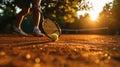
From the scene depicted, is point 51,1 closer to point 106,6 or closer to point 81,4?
point 81,4

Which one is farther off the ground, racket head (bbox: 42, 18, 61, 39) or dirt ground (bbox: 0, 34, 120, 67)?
dirt ground (bbox: 0, 34, 120, 67)

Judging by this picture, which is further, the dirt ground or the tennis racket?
the tennis racket

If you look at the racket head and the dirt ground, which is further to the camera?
the racket head

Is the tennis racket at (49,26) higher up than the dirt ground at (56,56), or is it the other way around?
the dirt ground at (56,56)

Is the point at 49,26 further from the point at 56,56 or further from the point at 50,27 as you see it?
the point at 56,56

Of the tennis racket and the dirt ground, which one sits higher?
the dirt ground

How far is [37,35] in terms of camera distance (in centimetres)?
765

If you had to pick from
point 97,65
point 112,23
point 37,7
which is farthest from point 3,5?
point 97,65

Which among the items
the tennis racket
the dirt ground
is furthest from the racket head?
the dirt ground

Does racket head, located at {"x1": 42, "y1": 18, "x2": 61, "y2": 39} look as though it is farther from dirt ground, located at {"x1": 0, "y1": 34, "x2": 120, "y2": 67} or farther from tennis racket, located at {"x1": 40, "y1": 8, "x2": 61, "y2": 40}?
dirt ground, located at {"x1": 0, "y1": 34, "x2": 120, "y2": 67}

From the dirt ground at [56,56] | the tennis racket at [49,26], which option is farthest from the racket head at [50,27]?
the dirt ground at [56,56]

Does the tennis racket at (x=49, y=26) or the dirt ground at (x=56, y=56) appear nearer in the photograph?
the dirt ground at (x=56, y=56)

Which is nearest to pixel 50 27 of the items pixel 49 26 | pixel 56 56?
pixel 49 26

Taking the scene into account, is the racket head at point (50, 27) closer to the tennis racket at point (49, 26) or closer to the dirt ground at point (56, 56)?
the tennis racket at point (49, 26)
